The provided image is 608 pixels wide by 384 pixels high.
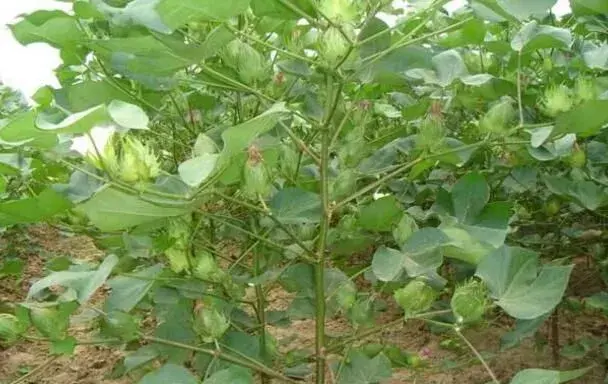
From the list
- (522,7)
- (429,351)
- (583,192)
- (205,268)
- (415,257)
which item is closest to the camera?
(522,7)

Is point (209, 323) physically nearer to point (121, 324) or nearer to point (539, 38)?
point (121, 324)

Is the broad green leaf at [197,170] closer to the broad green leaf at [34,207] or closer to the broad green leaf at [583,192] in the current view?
the broad green leaf at [34,207]

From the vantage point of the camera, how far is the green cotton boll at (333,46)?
69 centimetres

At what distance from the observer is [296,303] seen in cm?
99

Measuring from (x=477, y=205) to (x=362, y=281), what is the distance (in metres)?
1.30

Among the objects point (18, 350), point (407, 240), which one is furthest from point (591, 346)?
point (18, 350)

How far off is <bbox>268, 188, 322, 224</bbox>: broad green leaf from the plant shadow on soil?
0.44 m

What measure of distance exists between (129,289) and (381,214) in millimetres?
276

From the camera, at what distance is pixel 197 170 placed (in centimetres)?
57

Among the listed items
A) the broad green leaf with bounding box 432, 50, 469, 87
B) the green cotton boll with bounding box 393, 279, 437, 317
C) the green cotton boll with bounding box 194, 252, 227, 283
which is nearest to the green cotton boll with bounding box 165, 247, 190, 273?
the green cotton boll with bounding box 194, 252, 227, 283

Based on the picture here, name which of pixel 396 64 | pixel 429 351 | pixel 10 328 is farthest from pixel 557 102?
pixel 429 351

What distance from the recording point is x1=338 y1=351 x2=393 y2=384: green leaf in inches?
36.8

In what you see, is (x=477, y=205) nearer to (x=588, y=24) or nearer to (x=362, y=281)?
(x=588, y=24)

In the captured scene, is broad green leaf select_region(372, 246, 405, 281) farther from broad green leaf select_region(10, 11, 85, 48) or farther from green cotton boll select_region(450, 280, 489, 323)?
broad green leaf select_region(10, 11, 85, 48)
